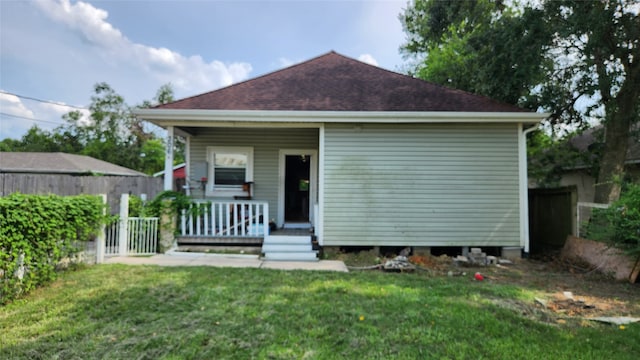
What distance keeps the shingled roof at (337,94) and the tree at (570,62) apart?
113 cm

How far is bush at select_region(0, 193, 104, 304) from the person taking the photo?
347cm

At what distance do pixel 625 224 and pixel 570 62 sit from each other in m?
4.68

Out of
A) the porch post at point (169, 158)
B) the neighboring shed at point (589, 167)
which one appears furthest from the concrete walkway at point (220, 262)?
the neighboring shed at point (589, 167)

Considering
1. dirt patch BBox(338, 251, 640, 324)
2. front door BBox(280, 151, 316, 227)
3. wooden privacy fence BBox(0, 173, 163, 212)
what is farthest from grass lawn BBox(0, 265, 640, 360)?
wooden privacy fence BBox(0, 173, 163, 212)

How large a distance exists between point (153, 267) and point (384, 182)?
4.65 m

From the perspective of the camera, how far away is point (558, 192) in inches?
337

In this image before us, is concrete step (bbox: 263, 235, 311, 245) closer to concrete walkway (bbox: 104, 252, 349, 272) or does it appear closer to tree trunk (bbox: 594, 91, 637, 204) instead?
concrete walkway (bbox: 104, 252, 349, 272)

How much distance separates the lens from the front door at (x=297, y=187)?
8.39m

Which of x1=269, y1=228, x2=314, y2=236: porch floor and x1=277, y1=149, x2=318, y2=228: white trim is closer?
x1=269, y1=228, x2=314, y2=236: porch floor

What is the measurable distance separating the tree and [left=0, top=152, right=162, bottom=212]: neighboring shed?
400 inches

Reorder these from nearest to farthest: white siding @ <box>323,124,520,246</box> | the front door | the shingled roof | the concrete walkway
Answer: the concrete walkway < white siding @ <box>323,124,520,246</box> < the shingled roof < the front door

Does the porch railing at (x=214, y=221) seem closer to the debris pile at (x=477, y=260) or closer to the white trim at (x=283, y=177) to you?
the white trim at (x=283, y=177)

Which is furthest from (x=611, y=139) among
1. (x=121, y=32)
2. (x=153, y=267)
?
(x=121, y=32)

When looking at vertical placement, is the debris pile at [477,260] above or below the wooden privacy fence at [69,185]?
Answer: below
